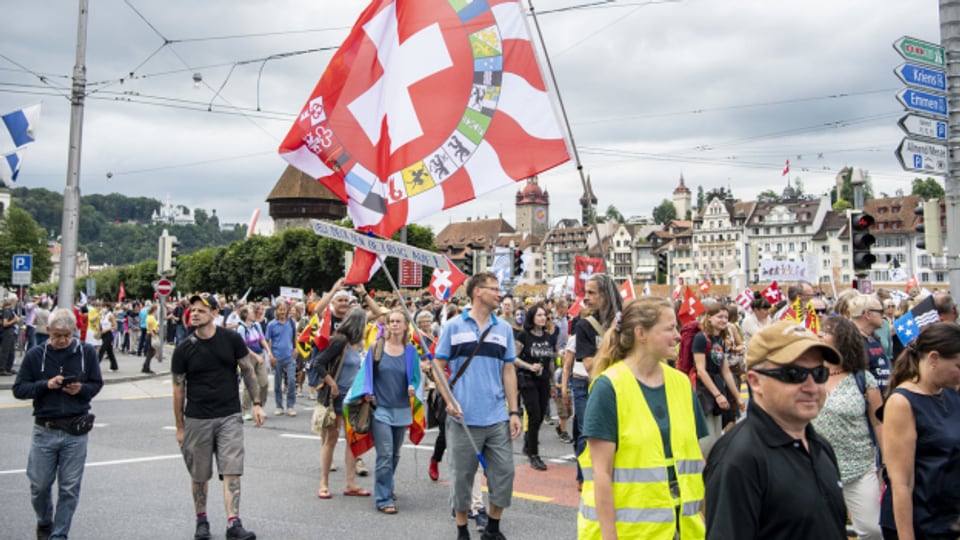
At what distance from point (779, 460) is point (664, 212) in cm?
18457

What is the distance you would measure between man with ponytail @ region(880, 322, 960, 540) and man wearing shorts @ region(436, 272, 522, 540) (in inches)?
112

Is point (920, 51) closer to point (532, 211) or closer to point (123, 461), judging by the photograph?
point (123, 461)

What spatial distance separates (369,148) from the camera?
232 inches

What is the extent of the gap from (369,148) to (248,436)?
6.83 meters

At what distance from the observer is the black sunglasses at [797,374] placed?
8.64ft

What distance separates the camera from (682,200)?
166 m

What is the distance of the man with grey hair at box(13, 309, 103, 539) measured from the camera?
6.09 meters

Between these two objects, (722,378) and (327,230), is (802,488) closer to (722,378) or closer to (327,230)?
(327,230)

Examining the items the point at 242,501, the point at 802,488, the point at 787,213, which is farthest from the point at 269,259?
the point at 802,488

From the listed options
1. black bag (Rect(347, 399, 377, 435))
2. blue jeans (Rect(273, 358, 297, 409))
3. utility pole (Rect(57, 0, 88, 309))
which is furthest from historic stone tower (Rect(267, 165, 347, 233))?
black bag (Rect(347, 399, 377, 435))

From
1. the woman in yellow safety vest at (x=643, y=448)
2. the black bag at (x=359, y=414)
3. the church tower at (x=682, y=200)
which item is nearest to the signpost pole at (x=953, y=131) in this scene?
the black bag at (x=359, y=414)

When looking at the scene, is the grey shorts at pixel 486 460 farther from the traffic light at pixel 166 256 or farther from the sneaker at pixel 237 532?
the traffic light at pixel 166 256

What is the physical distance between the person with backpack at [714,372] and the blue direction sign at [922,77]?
338 centimetres

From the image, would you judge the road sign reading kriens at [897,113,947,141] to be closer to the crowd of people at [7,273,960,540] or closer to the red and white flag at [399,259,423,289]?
the crowd of people at [7,273,960,540]
